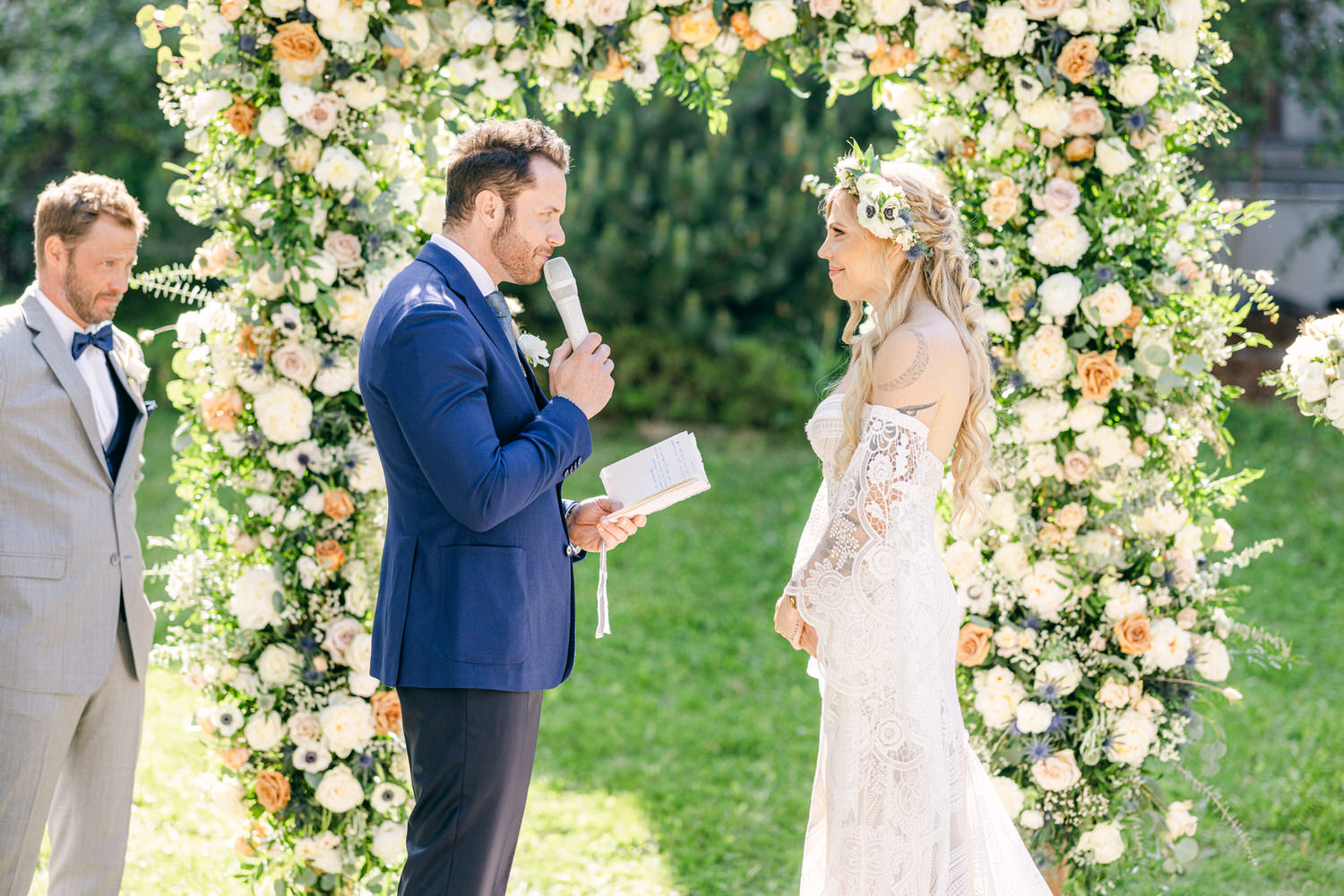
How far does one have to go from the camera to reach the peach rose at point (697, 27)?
11.4ft

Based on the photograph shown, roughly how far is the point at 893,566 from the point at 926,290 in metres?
0.71

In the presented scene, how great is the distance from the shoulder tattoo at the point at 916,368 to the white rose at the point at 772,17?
118 cm

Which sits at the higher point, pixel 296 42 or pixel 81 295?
pixel 296 42

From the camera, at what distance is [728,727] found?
240 inches

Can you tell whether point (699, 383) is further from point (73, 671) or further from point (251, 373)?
point (73, 671)

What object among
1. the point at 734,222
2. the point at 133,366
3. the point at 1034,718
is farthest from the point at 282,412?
the point at 734,222

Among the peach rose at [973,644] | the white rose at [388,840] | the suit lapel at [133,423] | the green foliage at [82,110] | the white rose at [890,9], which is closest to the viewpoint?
the suit lapel at [133,423]

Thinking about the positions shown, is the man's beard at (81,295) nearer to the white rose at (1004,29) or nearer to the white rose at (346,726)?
the white rose at (346,726)

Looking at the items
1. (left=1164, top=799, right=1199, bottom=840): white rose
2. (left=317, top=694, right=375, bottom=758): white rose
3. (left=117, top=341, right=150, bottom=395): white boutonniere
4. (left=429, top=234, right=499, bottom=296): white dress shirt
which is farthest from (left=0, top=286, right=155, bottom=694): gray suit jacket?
(left=1164, top=799, right=1199, bottom=840): white rose

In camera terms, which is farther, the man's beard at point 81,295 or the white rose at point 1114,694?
the white rose at point 1114,694

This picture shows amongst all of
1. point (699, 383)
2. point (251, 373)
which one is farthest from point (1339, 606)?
point (251, 373)

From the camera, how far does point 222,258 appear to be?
3502 mm

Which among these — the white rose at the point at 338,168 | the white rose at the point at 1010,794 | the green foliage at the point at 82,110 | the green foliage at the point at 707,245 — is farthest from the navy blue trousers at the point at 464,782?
the green foliage at the point at 82,110

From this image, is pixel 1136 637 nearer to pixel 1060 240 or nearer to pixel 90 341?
pixel 1060 240
